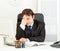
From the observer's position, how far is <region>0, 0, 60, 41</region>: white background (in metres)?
3.77

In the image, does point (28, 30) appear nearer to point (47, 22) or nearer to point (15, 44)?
point (15, 44)

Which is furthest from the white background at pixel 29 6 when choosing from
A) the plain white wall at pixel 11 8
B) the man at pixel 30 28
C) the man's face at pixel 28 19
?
the man's face at pixel 28 19

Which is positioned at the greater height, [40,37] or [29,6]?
[29,6]

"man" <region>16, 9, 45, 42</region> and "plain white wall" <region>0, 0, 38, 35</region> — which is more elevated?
"plain white wall" <region>0, 0, 38, 35</region>

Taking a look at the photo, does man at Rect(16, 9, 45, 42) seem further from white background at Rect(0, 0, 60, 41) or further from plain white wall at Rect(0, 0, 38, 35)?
plain white wall at Rect(0, 0, 38, 35)

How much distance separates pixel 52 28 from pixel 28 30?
4.06ft

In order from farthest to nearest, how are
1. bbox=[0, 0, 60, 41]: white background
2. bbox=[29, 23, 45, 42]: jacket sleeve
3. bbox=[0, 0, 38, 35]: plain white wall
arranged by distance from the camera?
bbox=[0, 0, 38, 35]: plain white wall < bbox=[0, 0, 60, 41]: white background < bbox=[29, 23, 45, 42]: jacket sleeve

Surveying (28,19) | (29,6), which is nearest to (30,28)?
(28,19)

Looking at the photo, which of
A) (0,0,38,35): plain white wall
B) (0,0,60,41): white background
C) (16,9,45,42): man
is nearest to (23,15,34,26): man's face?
(16,9,45,42): man

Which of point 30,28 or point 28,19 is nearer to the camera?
point 28,19

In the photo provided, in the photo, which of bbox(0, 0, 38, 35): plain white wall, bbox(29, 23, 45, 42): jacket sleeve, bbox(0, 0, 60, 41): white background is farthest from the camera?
bbox(0, 0, 38, 35): plain white wall

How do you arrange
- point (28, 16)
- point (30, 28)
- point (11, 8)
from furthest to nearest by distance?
point (11, 8) → point (30, 28) → point (28, 16)

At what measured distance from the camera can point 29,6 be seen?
4.00m

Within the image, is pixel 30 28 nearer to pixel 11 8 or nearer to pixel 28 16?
pixel 28 16
